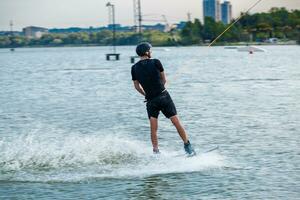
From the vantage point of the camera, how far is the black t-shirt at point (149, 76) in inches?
468

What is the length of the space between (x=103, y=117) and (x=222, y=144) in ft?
28.6

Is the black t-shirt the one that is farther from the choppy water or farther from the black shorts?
the choppy water

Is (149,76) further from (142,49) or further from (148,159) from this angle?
(148,159)

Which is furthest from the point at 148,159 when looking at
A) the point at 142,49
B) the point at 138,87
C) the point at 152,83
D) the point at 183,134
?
the point at 142,49

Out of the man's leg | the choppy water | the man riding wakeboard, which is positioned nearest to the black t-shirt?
the man riding wakeboard

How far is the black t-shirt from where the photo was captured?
468 inches

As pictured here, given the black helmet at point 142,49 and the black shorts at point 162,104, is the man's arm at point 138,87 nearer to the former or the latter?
the black shorts at point 162,104

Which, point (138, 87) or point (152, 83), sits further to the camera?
point (138, 87)

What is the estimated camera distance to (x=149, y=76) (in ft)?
39.2

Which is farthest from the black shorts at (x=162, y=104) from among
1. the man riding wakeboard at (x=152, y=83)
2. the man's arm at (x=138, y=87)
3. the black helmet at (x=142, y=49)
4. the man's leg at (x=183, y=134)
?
the black helmet at (x=142, y=49)

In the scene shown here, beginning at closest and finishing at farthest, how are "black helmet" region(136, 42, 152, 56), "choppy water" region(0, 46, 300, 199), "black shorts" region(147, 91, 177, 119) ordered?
"choppy water" region(0, 46, 300, 199) < "black helmet" region(136, 42, 152, 56) < "black shorts" region(147, 91, 177, 119)

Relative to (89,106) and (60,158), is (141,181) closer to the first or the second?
(60,158)

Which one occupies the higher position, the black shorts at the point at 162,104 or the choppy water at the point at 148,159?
the black shorts at the point at 162,104

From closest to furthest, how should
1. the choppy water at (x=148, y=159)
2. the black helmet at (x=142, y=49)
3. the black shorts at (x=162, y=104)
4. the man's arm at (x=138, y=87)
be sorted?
the choppy water at (x=148, y=159), the black helmet at (x=142, y=49), the black shorts at (x=162, y=104), the man's arm at (x=138, y=87)
